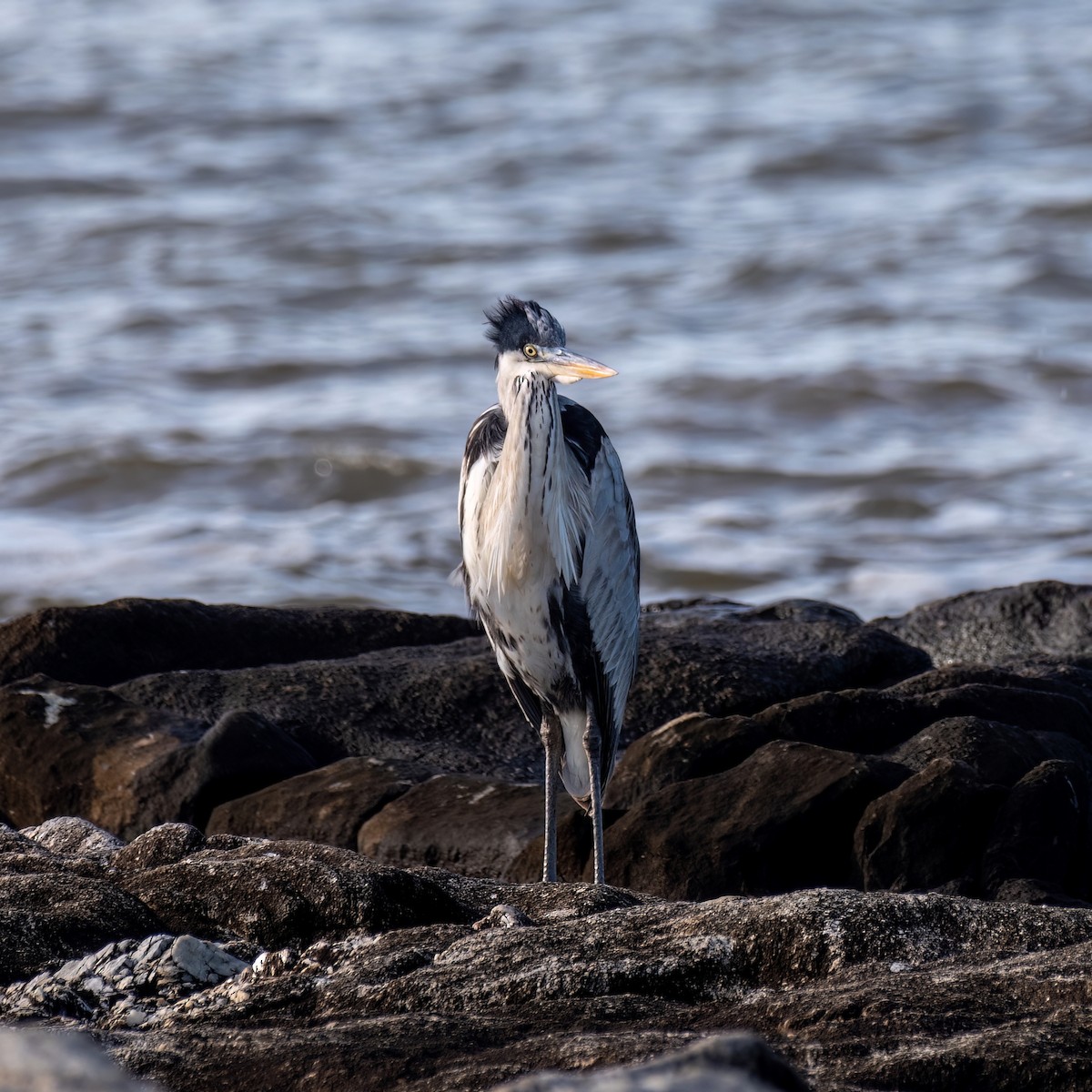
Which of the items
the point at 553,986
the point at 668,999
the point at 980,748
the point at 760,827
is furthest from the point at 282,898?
the point at 980,748

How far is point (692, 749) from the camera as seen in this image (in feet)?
16.1

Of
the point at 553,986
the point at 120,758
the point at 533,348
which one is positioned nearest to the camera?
the point at 553,986

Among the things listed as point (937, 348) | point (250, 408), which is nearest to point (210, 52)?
point (250, 408)

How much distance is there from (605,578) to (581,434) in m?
0.44

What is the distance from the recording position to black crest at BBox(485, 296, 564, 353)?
15.1ft

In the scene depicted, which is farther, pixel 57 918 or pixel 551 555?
pixel 551 555

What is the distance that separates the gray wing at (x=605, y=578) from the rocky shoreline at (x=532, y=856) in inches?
7.7

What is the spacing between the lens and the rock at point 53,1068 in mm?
1401

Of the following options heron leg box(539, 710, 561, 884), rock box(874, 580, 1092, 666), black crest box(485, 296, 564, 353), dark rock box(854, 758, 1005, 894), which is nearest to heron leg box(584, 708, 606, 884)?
heron leg box(539, 710, 561, 884)

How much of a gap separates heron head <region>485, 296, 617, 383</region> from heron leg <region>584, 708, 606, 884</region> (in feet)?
3.51

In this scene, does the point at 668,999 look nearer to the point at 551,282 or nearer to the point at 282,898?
the point at 282,898

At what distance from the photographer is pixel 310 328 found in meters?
15.0

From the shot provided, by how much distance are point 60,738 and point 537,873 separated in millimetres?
1617

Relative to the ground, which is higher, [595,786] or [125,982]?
[125,982]
